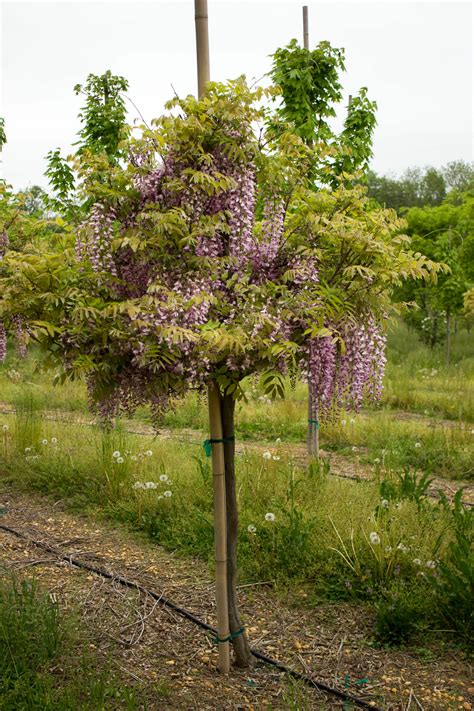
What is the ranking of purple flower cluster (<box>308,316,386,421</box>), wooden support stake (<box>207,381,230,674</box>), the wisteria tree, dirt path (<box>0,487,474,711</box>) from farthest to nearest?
the wisteria tree, wooden support stake (<box>207,381,230,674</box>), dirt path (<box>0,487,474,711</box>), purple flower cluster (<box>308,316,386,421</box>)

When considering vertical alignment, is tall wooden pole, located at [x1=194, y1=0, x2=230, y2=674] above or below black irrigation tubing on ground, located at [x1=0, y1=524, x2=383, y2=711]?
above

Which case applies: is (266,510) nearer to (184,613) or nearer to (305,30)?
(184,613)

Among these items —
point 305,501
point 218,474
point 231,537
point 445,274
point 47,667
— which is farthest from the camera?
point 445,274

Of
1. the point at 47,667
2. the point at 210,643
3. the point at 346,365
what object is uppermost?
the point at 346,365

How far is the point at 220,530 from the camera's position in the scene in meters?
3.58

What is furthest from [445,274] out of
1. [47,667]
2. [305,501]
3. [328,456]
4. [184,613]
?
[47,667]

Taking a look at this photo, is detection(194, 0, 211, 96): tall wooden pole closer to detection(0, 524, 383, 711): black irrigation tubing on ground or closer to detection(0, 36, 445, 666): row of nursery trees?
detection(0, 36, 445, 666): row of nursery trees

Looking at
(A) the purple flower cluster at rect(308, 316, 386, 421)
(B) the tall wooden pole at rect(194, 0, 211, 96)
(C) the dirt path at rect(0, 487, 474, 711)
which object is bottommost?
(C) the dirt path at rect(0, 487, 474, 711)

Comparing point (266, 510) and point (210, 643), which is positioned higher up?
point (266, 510)

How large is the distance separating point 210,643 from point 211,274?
2.09 metres

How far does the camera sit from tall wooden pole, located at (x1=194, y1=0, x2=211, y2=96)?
345 cm

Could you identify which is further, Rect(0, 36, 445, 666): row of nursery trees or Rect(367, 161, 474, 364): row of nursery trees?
Rect(367, 161, 474, 364): row of nursery trees

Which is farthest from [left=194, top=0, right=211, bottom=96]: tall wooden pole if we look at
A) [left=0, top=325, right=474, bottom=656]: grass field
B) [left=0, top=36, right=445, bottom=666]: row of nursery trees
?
[left=0, top=325, right=474, bottom=656]: grass field

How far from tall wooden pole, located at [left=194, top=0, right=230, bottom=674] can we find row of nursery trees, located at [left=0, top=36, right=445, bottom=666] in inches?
1.6
